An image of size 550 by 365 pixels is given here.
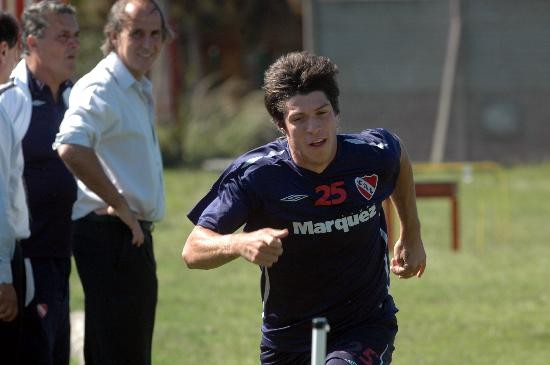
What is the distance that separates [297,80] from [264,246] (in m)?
1.09

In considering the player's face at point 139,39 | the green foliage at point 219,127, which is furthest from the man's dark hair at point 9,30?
the green foliage at point 219,127

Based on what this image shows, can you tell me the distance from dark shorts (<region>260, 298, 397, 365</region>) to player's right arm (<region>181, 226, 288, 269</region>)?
2.44 feet

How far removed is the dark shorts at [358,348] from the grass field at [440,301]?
380cm

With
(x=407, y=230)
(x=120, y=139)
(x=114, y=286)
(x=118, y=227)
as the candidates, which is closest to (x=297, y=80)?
(x=407, y=230)

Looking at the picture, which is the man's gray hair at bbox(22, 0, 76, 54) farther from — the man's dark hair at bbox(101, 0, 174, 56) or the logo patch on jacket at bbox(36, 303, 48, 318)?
the logo patch on jacket at bbox(36, 303, 48, 318)

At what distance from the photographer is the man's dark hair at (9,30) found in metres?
6.55

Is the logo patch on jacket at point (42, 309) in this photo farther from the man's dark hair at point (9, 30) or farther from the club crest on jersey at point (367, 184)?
the club crest on jersey at point (367, 184)

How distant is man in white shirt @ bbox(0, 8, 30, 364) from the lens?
6.11 m

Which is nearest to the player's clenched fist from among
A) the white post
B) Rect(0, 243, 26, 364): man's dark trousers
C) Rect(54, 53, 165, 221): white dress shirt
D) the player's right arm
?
the player's right arm

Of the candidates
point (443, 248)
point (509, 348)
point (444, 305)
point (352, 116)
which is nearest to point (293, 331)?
point (509, 348)

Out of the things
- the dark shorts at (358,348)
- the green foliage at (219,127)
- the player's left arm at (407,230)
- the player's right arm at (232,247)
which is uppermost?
the player's right arm at (232,247)

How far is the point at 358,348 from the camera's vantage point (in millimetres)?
5836

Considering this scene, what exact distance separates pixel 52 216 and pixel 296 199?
2.29 metres

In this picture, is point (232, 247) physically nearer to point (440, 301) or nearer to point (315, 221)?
point (315, 221)
